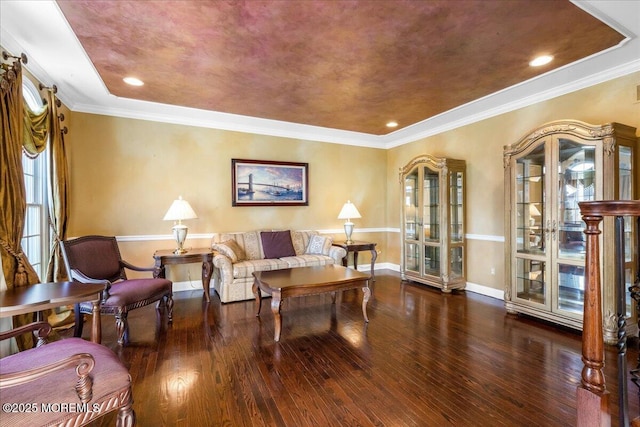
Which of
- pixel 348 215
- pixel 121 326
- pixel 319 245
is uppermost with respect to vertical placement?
pixel 348 215

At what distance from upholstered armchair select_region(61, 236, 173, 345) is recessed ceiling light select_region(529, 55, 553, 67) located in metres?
4.45

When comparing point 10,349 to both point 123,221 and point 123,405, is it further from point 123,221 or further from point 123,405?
point 123,221

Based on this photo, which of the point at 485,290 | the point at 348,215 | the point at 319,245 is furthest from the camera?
the point at 348,215

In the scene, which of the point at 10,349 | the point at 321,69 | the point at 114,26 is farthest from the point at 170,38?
the point at 10,349

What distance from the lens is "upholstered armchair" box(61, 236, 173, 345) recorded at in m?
2.71

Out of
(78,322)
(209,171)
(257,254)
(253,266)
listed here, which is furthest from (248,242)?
(78,322)

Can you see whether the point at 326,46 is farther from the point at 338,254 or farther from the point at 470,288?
the point at 470,288

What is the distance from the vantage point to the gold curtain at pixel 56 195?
3.16m

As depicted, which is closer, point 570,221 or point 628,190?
point 628,190

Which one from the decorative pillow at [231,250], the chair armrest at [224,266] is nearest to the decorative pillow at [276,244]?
the decorative pillow at [231,250]

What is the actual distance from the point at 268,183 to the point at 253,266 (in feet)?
5.27

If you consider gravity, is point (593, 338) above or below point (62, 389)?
above

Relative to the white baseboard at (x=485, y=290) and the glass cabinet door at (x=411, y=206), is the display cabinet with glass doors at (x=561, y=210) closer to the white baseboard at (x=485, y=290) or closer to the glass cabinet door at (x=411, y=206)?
the white baseboard at (x=485, y=290)

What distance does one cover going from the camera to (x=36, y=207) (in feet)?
10.4
